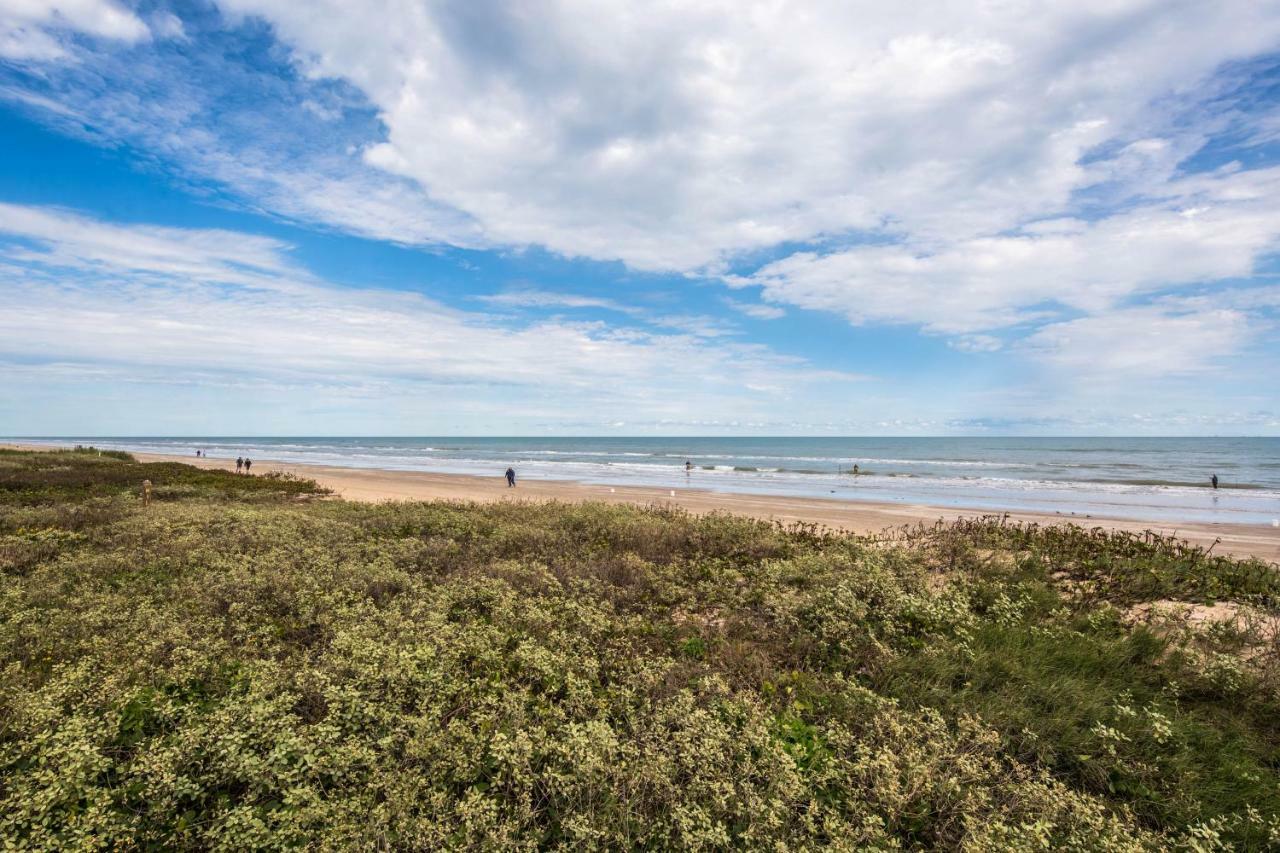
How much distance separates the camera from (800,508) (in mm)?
25766

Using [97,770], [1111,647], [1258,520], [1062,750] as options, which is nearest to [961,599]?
[1111,647]

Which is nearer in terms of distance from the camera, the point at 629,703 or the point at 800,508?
the point at 629,703

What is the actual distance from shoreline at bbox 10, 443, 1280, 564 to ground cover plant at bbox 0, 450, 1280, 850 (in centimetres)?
837

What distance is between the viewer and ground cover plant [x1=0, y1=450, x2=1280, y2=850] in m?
4.01

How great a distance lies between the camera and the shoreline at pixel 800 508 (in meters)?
19.2

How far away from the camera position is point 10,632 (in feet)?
21.2

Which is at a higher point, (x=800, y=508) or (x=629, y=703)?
(x=629, y=703)

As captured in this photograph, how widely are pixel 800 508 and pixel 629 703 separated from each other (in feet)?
71.5

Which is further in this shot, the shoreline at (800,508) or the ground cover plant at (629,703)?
the shoreline at (800,508)

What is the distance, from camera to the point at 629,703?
5.30m

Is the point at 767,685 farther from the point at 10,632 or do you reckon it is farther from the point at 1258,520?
the point at 1258,520

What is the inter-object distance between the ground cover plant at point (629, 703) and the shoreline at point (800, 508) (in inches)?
330

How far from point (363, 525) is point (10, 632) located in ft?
20.8

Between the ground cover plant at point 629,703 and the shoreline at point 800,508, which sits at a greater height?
the ground cover plant at point 629,703
